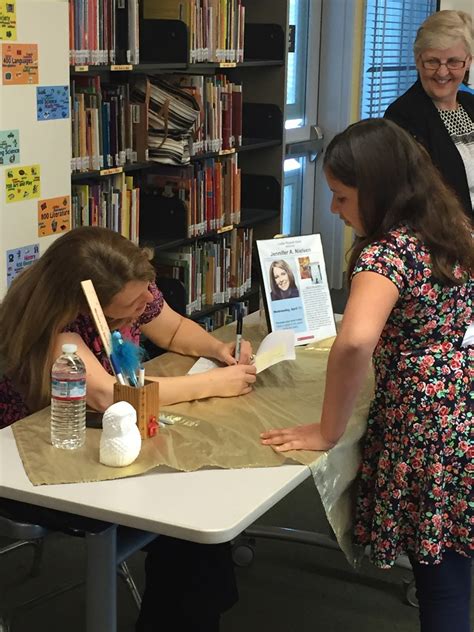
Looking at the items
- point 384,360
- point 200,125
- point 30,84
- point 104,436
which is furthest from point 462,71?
point 104,436

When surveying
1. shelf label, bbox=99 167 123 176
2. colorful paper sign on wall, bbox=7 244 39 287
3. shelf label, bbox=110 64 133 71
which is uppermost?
shelf label, bbox=110 64 133 71

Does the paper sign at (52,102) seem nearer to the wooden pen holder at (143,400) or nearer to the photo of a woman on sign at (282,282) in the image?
the photo of a woman on sign at (282,282)

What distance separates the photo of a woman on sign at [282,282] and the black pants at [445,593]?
843 millimetres

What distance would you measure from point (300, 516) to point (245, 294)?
5.33 feet

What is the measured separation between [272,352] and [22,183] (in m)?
0.99

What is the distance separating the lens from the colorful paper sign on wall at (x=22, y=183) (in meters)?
2.71

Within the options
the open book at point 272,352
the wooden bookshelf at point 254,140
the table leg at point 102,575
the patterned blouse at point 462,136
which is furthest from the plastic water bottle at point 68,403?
the wooden bookshelf at point 254,140

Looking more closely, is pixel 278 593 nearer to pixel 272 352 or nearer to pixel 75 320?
pixel 272 352

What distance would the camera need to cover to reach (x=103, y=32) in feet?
11.0

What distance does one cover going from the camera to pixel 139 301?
212 centimetres

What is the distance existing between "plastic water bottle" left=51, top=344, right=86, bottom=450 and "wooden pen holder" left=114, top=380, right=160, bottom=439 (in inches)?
2.9

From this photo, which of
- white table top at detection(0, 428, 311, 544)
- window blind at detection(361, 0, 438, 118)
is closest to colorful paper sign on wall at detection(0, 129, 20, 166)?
white table top at detection(0, 428, 311, 544)

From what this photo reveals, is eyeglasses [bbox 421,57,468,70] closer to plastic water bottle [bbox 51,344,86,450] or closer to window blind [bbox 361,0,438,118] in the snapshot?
plastic water bottle [bbox 51,344,86,450]

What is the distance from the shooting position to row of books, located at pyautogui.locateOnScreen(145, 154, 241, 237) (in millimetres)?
4027
